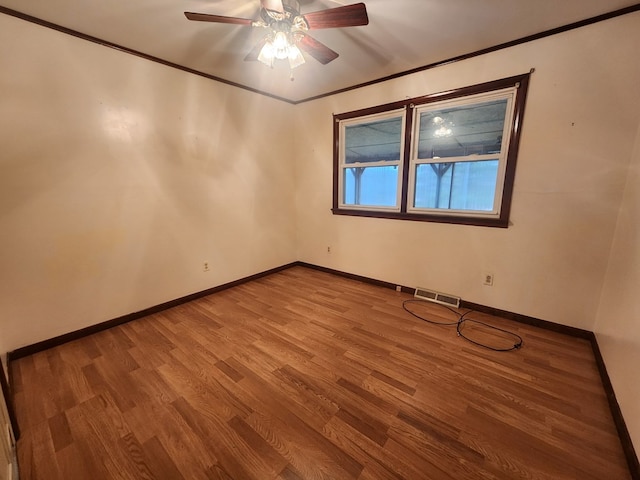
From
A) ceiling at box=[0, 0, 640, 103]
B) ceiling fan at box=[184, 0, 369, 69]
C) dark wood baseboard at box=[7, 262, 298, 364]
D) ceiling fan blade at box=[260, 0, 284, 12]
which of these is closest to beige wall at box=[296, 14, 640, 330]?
ceiling at box=[0, 0, 640, 103]

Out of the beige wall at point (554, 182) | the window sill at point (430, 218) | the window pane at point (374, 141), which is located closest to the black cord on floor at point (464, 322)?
the beige wall at point (554, 182)

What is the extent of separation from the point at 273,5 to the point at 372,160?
205cm

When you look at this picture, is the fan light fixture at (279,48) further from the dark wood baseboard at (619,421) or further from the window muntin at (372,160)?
the dark wood baseboard at (619,421)

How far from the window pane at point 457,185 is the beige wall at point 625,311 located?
88cm

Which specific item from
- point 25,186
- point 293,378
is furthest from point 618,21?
point 25,186

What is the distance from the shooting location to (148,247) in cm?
258

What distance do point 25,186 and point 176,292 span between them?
1486mm

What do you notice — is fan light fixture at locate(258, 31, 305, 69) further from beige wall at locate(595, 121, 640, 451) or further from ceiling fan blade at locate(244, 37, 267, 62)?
beige wall at locate(595, 121, 640, 451)

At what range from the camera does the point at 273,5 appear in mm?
1504

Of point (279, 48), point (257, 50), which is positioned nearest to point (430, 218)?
point (279, 48)

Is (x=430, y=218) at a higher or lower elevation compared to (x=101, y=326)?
higher

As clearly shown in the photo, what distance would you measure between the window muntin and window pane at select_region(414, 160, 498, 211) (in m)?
0.28

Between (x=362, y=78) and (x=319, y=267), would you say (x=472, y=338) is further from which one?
(x=362, y=78)

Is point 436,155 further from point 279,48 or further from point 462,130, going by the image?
point 279,48
